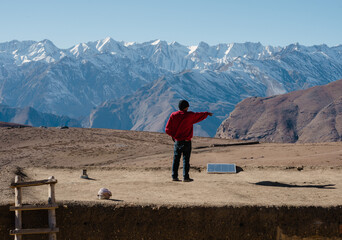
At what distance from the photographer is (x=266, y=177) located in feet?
41.4

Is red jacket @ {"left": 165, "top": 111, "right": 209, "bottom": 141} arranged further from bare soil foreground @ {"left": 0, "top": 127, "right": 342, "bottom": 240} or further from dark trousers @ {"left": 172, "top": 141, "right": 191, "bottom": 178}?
bare soil foreground @ {"left": 0, "top": 127, "right": 342, "bottom": 240}

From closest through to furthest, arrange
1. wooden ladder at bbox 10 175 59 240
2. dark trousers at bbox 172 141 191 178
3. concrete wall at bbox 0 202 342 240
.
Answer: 1. wooden ladder at bbox 10 175 59 240
2. concrete wall at bbox 0 202 342 240
3. dark trousers at bbox 172 141 191 178

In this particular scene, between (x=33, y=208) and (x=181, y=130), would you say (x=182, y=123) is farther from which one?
(x=33, y=208)

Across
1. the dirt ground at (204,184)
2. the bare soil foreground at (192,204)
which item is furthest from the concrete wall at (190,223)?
the dirt ground at (204,184)

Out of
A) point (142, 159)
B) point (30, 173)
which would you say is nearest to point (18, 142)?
point (142, 159)

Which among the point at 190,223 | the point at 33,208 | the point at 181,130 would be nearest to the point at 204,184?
the point at 181,130

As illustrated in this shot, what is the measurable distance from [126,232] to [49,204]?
1.39 metres

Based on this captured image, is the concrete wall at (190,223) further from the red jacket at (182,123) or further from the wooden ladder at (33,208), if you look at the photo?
the red jacket at (182,123)

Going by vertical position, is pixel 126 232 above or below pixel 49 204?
below

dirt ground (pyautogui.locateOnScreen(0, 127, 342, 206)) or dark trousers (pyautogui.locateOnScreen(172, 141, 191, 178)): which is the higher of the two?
dark trousers (pyautogui.locateOnScreen(172, 141, 191, 178))

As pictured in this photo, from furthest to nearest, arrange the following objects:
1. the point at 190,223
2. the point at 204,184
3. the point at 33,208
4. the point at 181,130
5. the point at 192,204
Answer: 1. the point at 181,130
2. the point at 204,184
3. the point at 192,204
4. the point at 190,223
5. the point at 33,208

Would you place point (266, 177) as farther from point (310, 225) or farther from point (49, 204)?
point (49, 204)

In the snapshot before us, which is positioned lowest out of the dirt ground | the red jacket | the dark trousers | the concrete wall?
the concrete wall

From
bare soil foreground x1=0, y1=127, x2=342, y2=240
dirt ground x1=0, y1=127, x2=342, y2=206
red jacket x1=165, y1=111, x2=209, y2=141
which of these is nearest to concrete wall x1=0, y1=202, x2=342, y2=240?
bare soil foreground x1=0, y1=127, x2=342, y2=240
